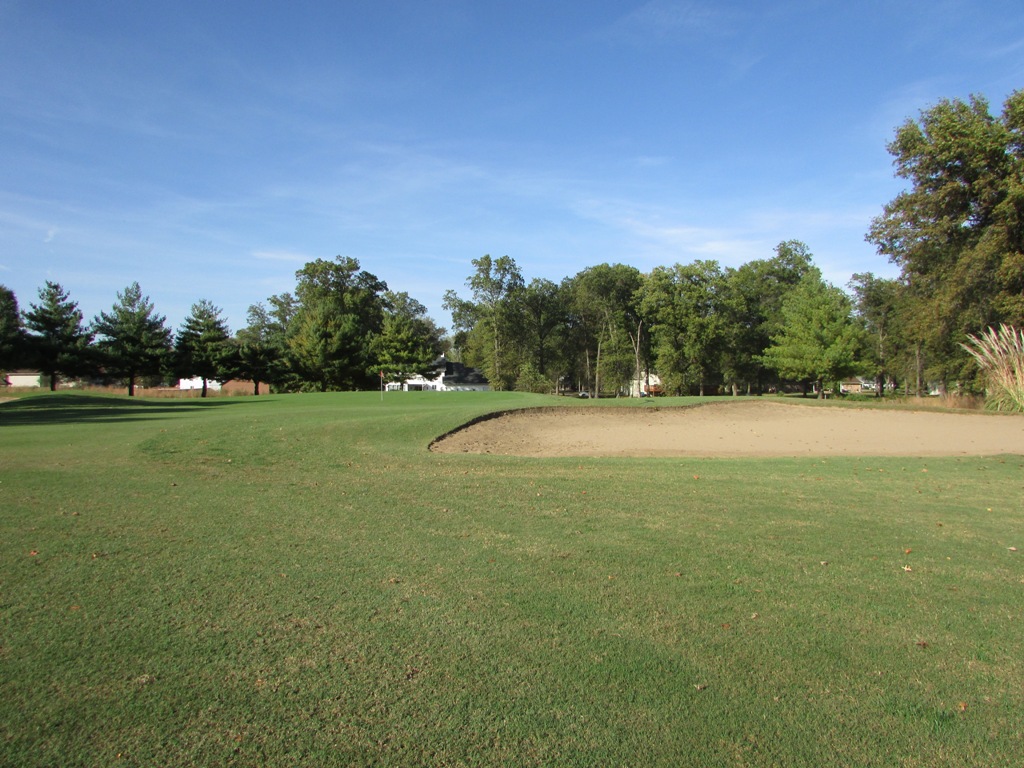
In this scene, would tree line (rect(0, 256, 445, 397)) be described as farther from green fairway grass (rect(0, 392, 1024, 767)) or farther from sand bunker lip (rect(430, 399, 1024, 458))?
green fairway grass (rect(0, 392, 1024, 767))

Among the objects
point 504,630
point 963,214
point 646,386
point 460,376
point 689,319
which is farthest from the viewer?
point 460,376

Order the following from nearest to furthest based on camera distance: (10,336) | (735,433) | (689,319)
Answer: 1. (735,433)
2. (10,336)
3. (689,319)

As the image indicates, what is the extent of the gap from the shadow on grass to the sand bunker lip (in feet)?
48.1

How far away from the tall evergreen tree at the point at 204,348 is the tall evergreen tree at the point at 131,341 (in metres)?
1.71

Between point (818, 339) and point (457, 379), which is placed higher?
point (818, 339)

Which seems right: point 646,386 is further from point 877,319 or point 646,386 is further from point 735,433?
point 735,433

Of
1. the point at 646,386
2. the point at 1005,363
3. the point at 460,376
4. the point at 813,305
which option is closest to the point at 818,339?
the point at 813,305

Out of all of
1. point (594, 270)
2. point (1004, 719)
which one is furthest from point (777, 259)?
point (1004, 719)

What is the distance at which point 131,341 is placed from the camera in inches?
1996

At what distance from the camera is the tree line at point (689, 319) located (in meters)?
30.2

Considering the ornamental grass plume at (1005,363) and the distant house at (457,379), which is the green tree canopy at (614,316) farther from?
the ornamental grass plume at (1005,363)

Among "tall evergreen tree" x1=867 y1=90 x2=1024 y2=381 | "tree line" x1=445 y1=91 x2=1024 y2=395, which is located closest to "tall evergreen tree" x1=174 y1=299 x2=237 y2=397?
"tree line" x1=445 y1=91 x2=1024 y2=395

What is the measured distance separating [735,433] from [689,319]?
45163 mm

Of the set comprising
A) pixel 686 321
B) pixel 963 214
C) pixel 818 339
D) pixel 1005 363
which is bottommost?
pixel 1005 363
